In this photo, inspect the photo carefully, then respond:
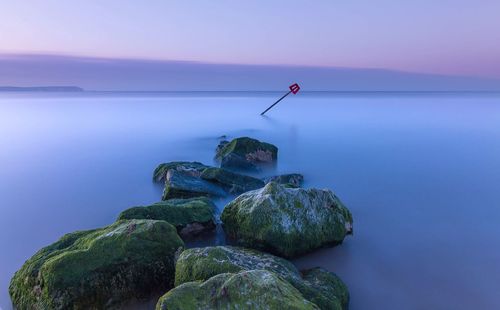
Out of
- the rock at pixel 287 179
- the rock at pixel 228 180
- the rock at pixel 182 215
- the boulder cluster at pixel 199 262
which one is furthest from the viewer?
the rock at pixel 287 179

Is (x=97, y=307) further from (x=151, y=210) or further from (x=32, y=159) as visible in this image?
(x=32, y=159)

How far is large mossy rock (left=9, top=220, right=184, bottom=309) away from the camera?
4.55 meters

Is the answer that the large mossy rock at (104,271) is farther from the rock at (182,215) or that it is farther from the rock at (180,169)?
the rock at (180,169)

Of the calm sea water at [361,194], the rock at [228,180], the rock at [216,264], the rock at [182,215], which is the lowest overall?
the calm sea water at [361,194]

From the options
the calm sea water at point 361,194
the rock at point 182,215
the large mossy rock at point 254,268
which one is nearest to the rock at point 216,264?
the large mossy rock at point 254,268

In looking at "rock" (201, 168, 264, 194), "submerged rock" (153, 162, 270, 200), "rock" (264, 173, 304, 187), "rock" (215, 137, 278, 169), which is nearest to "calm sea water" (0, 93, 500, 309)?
"rock" (215, 137, 278, 169)

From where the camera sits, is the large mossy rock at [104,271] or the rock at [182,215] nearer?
the large mossy rock at [104,271]

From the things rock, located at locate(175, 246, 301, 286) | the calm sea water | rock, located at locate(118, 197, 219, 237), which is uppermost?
rock, located at locate(175, 246, 301, 286)

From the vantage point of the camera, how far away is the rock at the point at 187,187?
881 centimetres

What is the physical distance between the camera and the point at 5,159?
1655cm

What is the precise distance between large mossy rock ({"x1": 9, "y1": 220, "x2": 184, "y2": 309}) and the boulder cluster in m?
0.01

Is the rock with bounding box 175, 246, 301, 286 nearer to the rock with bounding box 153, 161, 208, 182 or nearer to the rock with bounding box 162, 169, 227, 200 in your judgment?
the rock with bounding box 162, 169, 227, 200

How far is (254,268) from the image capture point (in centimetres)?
470

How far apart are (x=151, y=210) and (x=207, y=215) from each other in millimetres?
1155
